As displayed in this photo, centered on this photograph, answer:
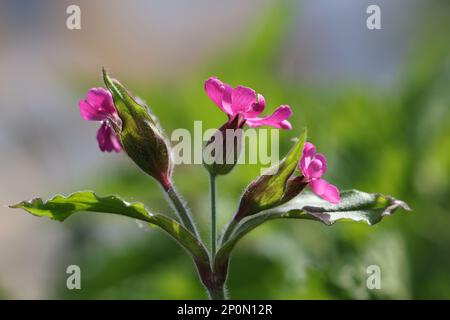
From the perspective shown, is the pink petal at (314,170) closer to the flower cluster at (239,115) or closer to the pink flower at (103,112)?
the flower cluster at (239,115)

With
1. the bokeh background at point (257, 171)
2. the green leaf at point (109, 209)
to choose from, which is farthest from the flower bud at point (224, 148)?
the bokeh background at point (257, 171)

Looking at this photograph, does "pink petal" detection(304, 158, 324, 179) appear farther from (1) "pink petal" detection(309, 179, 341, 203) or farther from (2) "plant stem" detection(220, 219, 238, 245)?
(2) "plant stem" detection(220, 219, 238, 245)

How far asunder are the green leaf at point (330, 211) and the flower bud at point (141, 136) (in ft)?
0.39

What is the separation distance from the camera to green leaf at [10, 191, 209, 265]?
90 cm

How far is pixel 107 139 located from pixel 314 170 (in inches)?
10.8

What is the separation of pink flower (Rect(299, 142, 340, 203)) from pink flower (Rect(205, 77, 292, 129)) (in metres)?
0.06

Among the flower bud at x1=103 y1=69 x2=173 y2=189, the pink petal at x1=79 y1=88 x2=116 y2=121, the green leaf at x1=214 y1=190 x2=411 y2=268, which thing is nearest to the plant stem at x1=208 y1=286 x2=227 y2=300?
the green leaf at x1=214 y1=190 x2=411 y2=268

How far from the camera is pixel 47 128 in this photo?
8.02 ft

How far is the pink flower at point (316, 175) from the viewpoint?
3.04ft

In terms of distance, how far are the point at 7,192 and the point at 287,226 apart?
2309 mm

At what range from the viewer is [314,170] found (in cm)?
94
